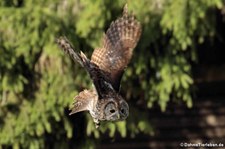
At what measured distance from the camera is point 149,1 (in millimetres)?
7062

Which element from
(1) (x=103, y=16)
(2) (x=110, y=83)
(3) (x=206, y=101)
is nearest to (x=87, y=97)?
(2) (x=110, y=83)

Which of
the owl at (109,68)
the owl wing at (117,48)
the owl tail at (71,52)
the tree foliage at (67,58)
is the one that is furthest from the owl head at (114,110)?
the tree foliage at (67,58)

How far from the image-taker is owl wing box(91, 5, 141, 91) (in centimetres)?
323

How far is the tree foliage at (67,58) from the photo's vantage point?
6926mm

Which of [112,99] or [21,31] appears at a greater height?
[21,31]

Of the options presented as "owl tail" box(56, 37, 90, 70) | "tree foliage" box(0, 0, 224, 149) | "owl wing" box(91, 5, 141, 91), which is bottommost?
"owl tail" box(56, 37, 90, 70)

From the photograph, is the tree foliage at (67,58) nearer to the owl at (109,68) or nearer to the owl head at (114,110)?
the owl at (109,68)

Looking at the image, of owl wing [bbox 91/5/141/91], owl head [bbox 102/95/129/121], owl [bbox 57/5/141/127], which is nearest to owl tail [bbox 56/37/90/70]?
owl [bbox 57/5/141/127]

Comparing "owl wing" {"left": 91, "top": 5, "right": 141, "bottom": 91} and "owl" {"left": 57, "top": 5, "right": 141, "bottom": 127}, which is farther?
"owl wing" {"left": 91, "top": 5, "right": 141, "bottom": 91}

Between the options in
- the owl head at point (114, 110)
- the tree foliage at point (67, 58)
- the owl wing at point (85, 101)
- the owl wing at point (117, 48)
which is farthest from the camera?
the tree foliage at point (67, 58)

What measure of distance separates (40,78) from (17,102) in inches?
13.6

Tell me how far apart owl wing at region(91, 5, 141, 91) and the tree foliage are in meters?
3.18

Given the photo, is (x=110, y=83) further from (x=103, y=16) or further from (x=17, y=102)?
(x=17, y=102)

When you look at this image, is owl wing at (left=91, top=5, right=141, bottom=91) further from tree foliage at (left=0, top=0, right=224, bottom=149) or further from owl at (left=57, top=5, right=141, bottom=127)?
tree foliage at (left=0, top=0, right=224, bottom=149)
